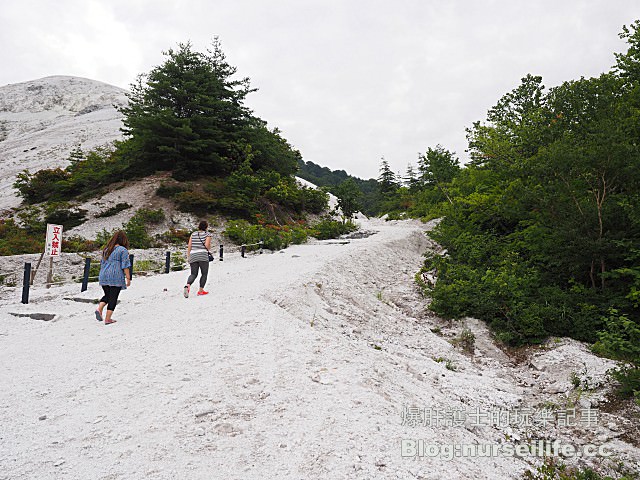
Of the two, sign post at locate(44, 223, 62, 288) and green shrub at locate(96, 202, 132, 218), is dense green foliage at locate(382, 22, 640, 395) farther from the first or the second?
green shrub at locate(96, 202, 132, 218)

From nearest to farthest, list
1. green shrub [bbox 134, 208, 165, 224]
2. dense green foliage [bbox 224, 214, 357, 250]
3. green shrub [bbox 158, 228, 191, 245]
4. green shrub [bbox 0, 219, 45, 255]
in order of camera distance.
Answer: green shrub [bbox 0, 219, 45, 255]
dense green foliage [bbox 224, 214, 357, 250]
green shrub [bbox 158, 228, 191, 245]
green shrub [bbox 134, 208, 165, 224]

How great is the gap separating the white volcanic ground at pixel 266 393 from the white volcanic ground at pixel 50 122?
79.3 ft

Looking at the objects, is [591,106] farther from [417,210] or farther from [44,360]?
[417,210]

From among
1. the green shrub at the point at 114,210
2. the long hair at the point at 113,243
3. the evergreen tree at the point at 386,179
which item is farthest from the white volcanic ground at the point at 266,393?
the evergreen tree at the point at 386,179

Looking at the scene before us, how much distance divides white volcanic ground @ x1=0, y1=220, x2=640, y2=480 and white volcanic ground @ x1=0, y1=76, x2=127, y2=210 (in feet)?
79.3

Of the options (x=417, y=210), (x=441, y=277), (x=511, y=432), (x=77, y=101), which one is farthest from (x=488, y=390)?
(x=77, y=101)

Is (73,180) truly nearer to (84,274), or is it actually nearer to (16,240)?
(16,240)

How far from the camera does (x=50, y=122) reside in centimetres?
4700

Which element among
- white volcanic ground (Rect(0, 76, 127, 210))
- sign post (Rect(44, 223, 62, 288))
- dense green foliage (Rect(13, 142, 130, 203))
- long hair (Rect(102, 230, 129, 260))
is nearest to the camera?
long hair (Rect(102, 230, 129, 260))

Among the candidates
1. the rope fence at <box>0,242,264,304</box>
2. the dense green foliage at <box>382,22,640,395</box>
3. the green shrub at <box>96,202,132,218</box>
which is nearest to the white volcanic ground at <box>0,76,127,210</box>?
the green shrub at <box>96,202,132,218</box>

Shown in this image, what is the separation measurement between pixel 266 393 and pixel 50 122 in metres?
59.1

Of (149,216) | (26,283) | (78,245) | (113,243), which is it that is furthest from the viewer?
(149,216)

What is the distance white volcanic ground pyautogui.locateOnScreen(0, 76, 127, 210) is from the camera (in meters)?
32.3

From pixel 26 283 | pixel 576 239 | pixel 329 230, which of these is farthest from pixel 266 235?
pixel 576 239
